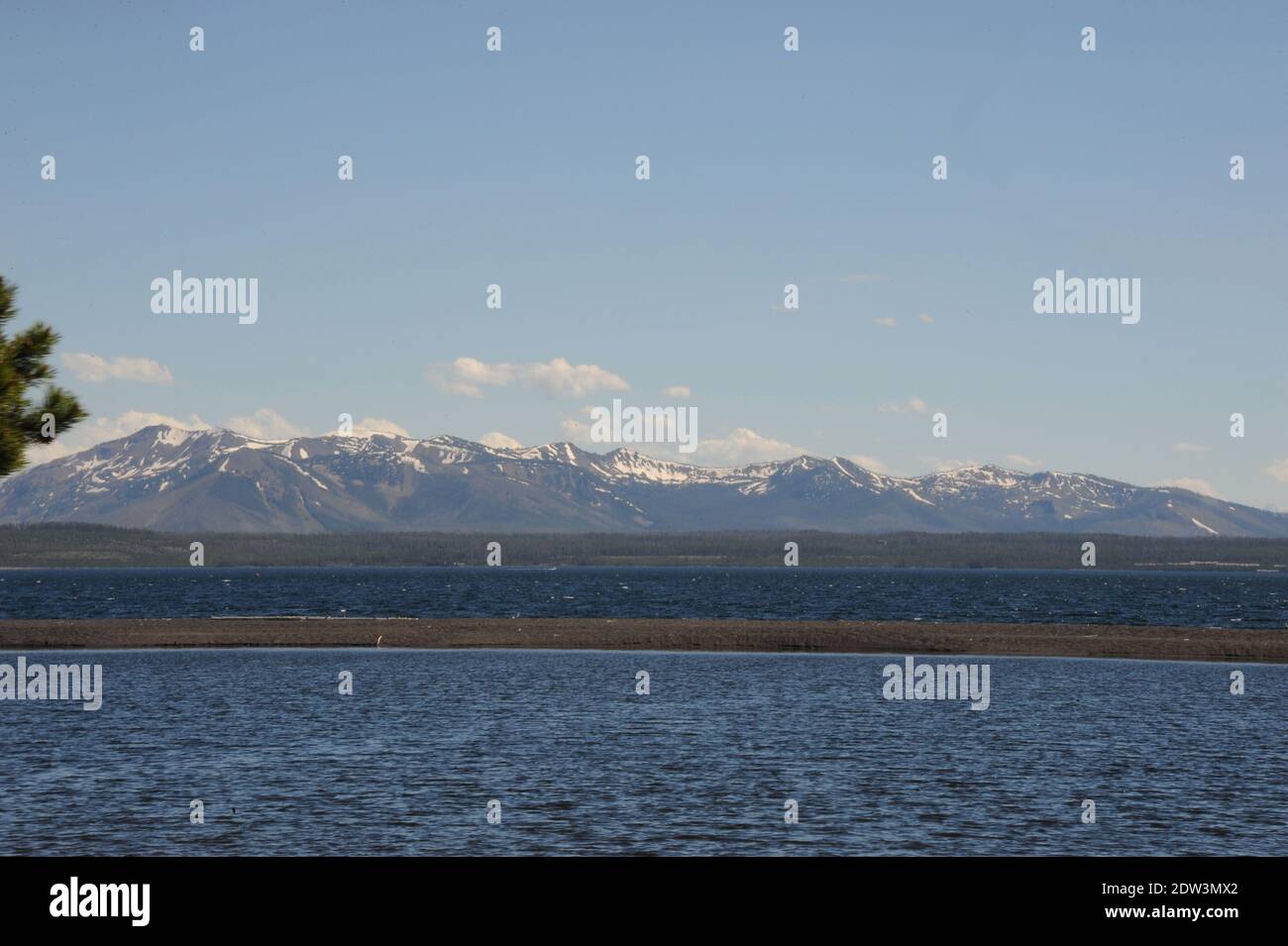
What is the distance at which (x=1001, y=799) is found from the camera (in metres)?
41.3

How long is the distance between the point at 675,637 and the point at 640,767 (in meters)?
67.3

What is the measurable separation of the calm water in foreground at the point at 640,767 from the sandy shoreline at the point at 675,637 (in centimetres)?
1940

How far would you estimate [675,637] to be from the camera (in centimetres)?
11475

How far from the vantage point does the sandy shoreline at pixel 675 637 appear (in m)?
105

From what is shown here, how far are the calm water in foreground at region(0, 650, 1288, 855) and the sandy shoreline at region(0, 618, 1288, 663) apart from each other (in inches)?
764
